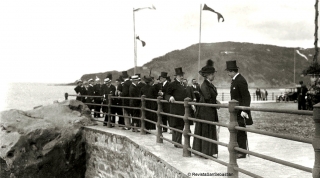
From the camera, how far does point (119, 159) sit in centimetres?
994

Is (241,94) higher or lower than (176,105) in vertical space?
higher

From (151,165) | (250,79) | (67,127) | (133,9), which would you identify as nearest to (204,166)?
(151,165)

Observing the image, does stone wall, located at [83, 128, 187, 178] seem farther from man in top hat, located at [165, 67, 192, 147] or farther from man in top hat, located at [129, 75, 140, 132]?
man in top hat, located at [129, 75, 140, 132]

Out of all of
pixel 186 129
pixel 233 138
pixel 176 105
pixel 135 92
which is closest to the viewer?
pixel 233 138

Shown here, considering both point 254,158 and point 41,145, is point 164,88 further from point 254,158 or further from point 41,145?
point 41,145

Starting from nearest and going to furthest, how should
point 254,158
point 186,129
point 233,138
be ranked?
point 233,138
point 186,129
point 254,158

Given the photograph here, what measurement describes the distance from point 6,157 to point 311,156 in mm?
8209

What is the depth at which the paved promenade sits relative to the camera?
6.15m

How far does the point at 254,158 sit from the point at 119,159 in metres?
3.71

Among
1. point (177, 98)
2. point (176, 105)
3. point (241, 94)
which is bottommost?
point (176, 105)

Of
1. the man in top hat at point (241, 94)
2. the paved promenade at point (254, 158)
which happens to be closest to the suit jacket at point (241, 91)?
the man in top hat at point (241, 94)

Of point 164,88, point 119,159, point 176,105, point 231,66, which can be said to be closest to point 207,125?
point 231,66

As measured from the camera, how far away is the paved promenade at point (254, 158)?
615 cm

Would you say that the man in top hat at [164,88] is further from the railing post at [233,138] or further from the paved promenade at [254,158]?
the railing post at [233,138]
